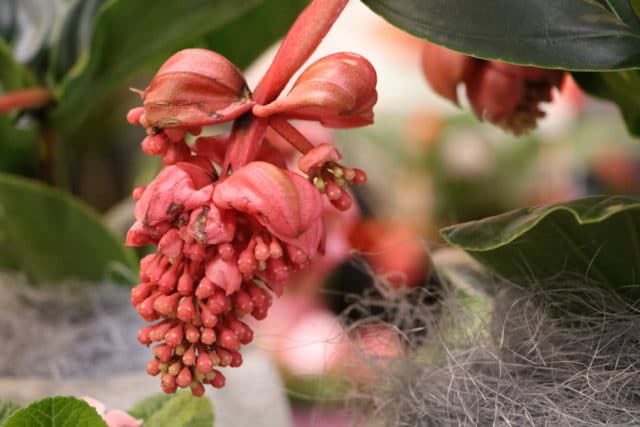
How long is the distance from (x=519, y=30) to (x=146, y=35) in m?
0.22

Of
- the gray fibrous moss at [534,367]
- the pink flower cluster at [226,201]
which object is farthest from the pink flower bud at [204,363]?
the gray fibrous moss at [534,367]

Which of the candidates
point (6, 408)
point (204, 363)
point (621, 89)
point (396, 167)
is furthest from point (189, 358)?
point (396, 167)

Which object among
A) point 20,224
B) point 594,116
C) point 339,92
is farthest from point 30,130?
point 594,116

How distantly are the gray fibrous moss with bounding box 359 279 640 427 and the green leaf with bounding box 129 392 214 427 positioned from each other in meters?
0.07

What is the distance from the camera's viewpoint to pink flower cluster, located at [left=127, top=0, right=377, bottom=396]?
23 centimetres

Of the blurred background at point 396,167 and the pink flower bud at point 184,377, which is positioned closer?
the pink flower bud at point 184,377

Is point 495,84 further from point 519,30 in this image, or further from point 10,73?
point 10,73

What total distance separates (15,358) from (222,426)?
4.7 inches

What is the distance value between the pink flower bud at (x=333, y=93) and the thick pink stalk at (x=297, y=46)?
0.04 ft

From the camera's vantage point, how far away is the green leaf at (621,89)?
0.35 metres

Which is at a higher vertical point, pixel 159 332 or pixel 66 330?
pixel 159 332

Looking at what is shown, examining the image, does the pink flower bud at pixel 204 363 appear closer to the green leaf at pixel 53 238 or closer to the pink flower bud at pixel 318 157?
the pink flower bud at pixel 318 157

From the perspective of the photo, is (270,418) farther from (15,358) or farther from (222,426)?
(15,358)

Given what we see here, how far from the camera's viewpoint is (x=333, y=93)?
23 cm
